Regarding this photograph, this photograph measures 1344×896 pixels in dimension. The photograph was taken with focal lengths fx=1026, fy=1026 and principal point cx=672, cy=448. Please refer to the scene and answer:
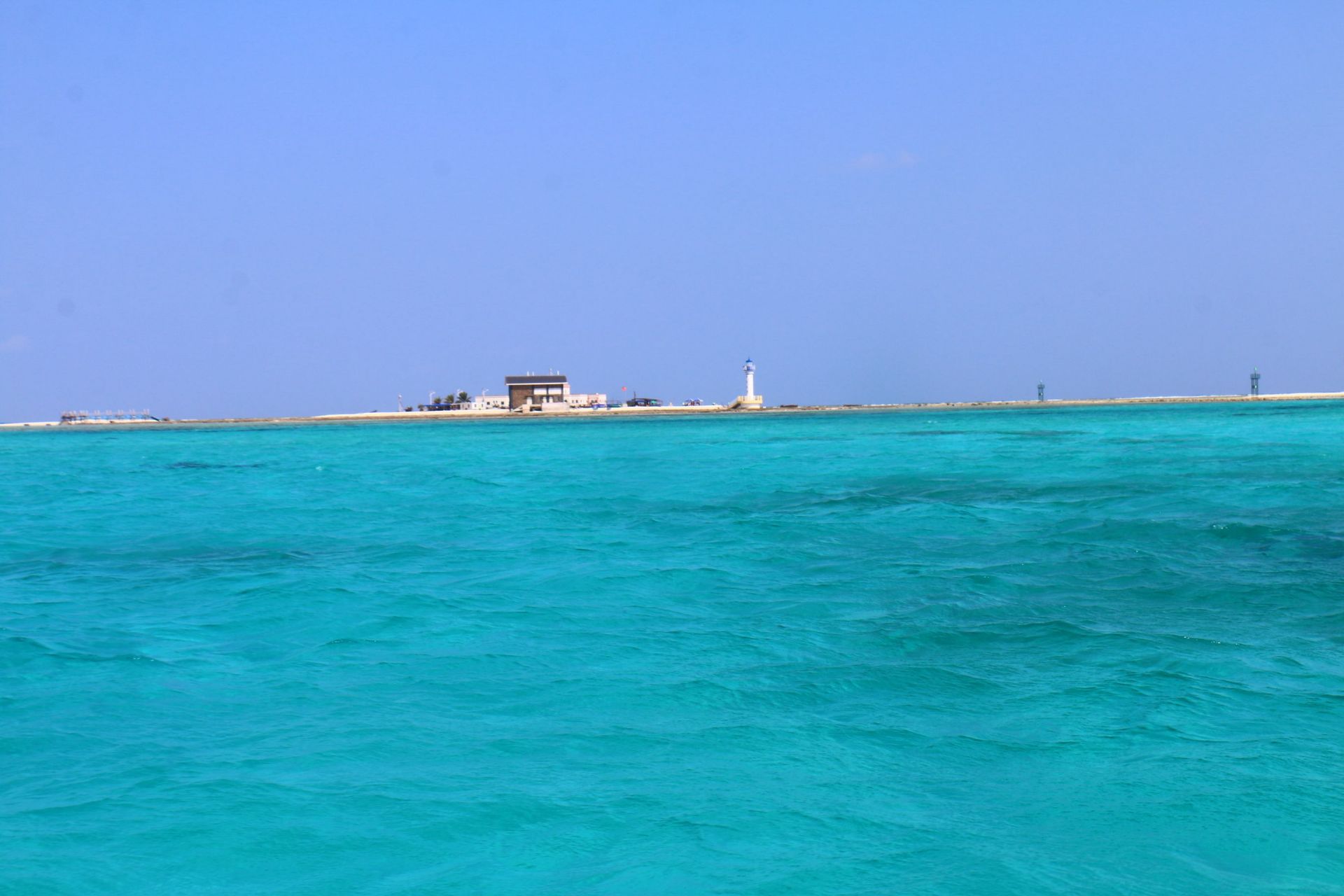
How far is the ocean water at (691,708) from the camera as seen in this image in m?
4.56

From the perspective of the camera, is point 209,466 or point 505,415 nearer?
point 209,466

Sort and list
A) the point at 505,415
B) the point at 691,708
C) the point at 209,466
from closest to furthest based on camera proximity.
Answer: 1. the point at 691,708
2. the point at 209,466
3. the point at 505,415

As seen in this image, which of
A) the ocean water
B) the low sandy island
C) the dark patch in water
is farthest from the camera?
the low sandy island

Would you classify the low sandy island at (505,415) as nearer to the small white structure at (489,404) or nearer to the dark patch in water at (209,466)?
the small white structure at (489,404)

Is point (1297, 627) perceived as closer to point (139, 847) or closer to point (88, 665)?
point (139, 847)

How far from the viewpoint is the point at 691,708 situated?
257 inches

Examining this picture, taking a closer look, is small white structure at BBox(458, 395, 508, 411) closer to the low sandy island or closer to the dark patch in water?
the low sandy island

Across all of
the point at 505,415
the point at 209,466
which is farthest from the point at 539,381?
the point at 209,466

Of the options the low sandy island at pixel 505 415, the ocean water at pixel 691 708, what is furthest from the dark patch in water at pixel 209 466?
the low sandy island at pixel 505 415

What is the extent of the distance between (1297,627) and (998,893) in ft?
16.7

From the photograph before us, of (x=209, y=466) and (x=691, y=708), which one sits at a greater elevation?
(x=209, y=466)

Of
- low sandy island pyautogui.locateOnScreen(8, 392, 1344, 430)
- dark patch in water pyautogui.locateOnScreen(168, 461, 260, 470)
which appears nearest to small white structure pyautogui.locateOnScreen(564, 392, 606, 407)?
low sandy island pyautogui.locateOnScreen(8, 392, 1344, 430)

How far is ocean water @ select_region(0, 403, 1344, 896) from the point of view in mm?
4562

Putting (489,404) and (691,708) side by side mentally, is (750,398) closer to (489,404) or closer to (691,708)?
(489,404)
